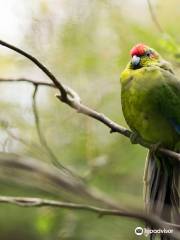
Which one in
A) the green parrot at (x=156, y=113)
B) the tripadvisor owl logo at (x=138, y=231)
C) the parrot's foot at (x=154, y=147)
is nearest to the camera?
the tripadvisor owl logo at (x=138, y=231)

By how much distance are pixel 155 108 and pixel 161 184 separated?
0.40 metres

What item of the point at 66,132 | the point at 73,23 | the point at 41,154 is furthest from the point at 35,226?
the point at 73,23

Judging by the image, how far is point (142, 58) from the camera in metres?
3.08

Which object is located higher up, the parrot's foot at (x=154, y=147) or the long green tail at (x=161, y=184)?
the parrot's foot at (x=154, y=147)

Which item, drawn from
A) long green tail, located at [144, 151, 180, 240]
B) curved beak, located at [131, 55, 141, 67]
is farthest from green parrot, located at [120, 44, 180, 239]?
curved beak, located at [131, 55, 141, 67]

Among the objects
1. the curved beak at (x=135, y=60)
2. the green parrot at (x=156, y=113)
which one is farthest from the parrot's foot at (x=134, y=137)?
the curved beak at (x=135, y=60)

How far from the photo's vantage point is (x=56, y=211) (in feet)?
9.55

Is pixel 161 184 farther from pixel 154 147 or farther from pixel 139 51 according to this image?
pixel 139 51

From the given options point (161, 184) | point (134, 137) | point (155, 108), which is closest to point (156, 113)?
point (155, 108)

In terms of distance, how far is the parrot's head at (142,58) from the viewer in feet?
10.0

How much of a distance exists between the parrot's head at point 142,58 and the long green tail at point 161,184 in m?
0.57

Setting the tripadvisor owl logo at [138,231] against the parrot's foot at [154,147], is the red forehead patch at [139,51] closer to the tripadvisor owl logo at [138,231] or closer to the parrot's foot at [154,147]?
the parrot's foot at [154,147]

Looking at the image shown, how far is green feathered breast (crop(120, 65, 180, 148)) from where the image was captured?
2.80m

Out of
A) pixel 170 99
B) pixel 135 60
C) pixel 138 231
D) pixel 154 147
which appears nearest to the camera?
pixel 138 231
